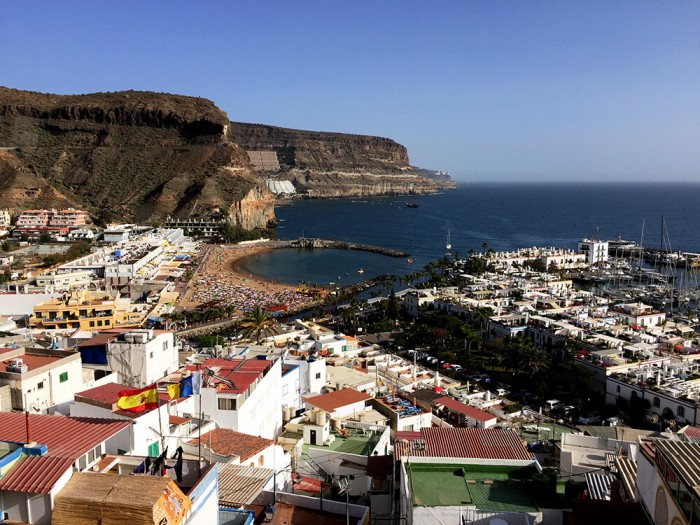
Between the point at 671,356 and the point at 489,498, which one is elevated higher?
the point at 489,498

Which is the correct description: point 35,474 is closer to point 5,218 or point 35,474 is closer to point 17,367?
point 17,367

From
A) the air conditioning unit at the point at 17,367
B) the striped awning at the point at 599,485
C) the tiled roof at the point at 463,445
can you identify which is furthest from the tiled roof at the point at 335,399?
the striped awning at the point at 599,485

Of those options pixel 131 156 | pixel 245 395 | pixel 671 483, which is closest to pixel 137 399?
pixel 245 395

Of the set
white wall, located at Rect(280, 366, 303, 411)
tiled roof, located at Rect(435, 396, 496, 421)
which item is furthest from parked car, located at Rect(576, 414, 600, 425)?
white wall, located at Rect(280, 366, 303, 411)

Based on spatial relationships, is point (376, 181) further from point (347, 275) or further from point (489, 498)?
point (489, 498)

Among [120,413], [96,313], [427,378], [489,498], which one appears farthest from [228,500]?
[96,313]

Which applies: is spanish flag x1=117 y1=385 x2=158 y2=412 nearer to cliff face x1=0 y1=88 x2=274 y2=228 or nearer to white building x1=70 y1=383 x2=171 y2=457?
white building x1=70 y1=383 x2=171 y2=457
